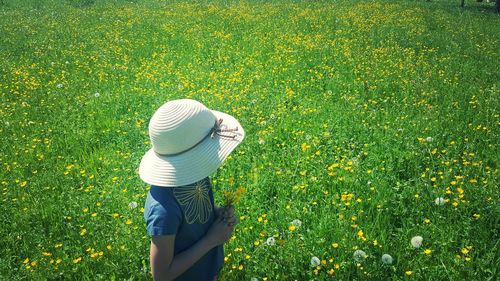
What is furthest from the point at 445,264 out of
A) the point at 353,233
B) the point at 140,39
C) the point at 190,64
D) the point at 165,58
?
the point at 140,39

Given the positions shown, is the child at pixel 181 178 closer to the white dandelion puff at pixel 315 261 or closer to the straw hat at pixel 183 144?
the straw hat at pixel 183 144

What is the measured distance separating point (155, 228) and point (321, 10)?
45.5ft

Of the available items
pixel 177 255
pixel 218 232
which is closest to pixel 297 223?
pixel 218 232

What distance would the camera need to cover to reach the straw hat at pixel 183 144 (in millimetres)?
1607

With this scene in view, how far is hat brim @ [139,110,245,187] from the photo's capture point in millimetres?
1644

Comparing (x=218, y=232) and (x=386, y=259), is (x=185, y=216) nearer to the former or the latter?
(x=218, y=232)

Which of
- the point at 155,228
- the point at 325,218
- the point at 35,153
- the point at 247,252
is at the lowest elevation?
the point at 35,153

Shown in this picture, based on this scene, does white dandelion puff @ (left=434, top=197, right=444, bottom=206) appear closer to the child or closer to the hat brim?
the child

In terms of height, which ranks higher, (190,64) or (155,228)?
(155,228)

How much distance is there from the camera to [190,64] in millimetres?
7441

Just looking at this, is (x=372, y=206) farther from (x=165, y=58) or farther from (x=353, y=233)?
(x=165, y=58)

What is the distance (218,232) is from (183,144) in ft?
1.70

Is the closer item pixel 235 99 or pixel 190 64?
pixel 235 99

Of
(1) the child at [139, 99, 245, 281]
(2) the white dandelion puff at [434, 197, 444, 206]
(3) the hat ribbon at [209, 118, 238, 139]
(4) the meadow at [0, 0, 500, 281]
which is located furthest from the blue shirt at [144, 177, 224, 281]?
(2) the white dandelion puff at [434, 197, 444, 206]
